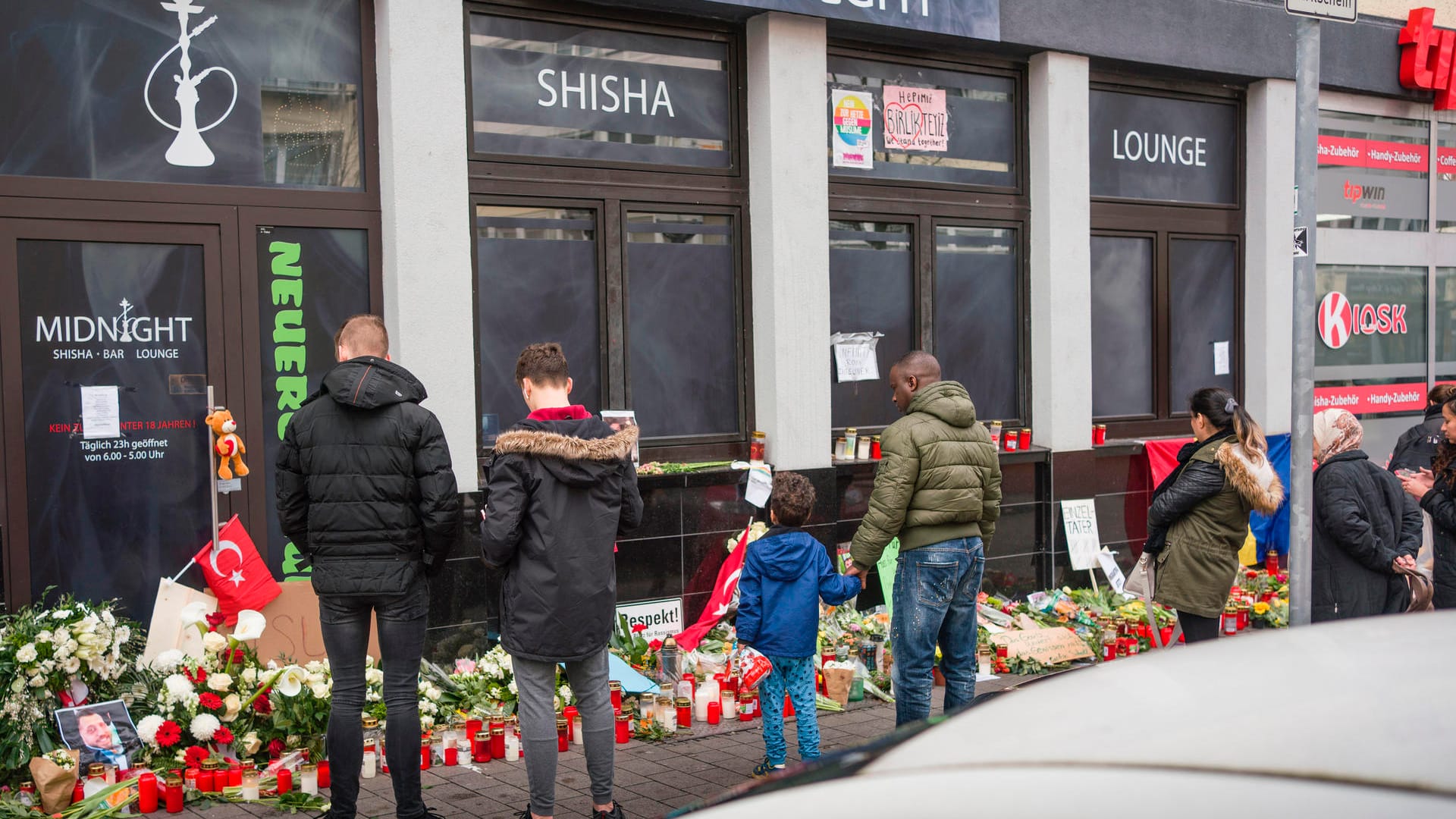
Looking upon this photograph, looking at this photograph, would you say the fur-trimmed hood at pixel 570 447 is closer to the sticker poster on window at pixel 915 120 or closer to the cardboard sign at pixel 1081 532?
the sticker poster on window at pixel 915 120

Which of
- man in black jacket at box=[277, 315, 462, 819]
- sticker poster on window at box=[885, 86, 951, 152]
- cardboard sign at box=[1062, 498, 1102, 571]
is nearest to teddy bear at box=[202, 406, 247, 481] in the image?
man in black jacket at box=[277, 315, 462, 819]

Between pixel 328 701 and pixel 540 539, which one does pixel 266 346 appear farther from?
pixel 540 539

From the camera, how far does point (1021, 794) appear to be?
5.41 ft

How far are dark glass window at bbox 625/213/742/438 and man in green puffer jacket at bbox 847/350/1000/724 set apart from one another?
2.78 meters

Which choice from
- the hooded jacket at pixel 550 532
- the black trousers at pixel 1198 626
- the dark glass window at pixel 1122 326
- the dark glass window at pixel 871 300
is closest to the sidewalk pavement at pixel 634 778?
the hooded jacket at pixel 550 532

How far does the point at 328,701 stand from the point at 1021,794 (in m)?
5.16

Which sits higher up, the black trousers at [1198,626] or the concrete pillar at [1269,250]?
the concrete pillar at [1269,250]

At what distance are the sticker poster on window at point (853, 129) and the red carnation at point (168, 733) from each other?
18.7ft

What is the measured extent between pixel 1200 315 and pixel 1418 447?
3245 mm

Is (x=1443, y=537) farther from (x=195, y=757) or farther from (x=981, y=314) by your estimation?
(x=195, y=757)

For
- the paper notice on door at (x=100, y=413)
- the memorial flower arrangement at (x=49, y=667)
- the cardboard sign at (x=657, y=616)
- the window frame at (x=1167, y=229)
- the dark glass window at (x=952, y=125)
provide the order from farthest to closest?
the window frame at (x=1167, y=229) < the dark glass window at (x=952, y=125) < the cardboard sign at (x=657, y=616) < the paper notice on door at (x=100, y=413) < the memorial flower arrangement at (x=49, y=667)

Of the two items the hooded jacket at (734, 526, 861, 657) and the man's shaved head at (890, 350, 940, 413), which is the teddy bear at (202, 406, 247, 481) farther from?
the man's shaved head at (890, 350, 940, 413)

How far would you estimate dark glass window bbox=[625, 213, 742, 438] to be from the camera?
8500mm

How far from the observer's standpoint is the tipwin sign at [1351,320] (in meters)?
11.5
